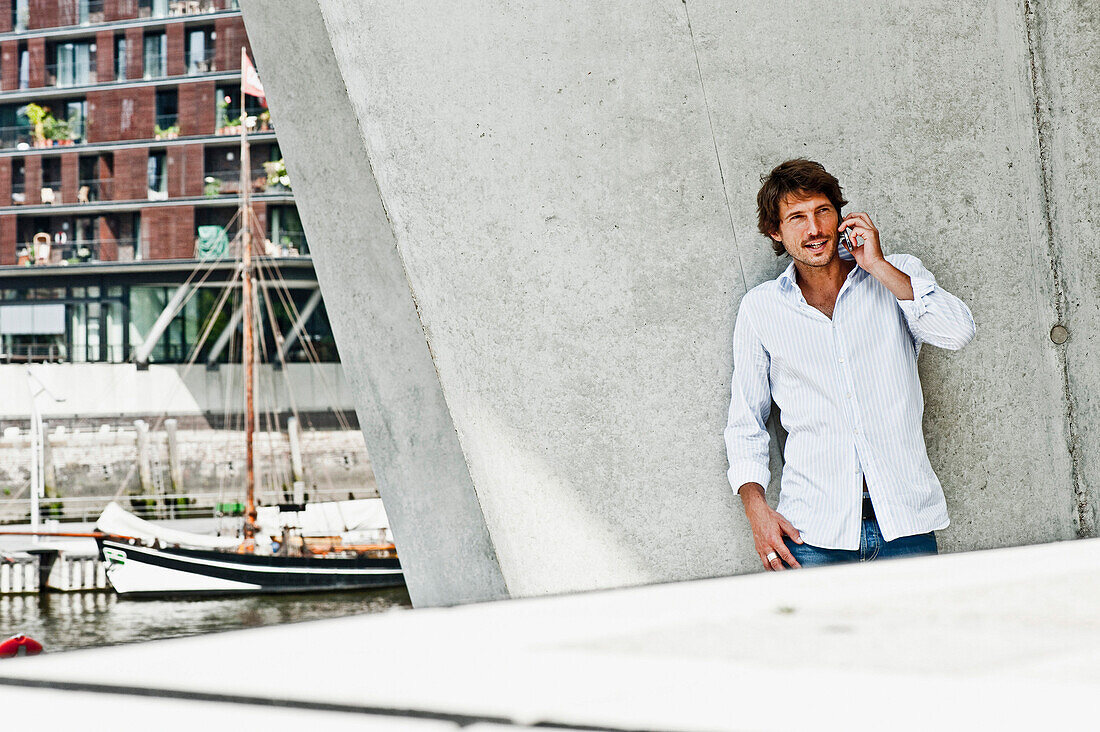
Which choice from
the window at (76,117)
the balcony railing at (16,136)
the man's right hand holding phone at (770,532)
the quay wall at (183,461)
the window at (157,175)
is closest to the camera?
the man's right hand holding phone at (770,532)

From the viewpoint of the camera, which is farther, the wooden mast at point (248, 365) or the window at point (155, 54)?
the window at point (155, 54)

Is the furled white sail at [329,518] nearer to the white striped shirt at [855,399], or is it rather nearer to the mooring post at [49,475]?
the mooring post at [49,475]

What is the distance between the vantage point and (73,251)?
139 ft

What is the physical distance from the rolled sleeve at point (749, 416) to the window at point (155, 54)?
148 ft

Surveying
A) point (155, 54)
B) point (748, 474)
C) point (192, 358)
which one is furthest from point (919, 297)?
point (155, 54)

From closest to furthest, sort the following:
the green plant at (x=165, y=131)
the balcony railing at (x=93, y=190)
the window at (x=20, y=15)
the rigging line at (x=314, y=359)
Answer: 1. the rigging line at (x=314, y=359)
2. the green plant at (x=165, y=131)
3. the balcony railing at (x=93, y=190)
4. the window at (x=20, y=15)

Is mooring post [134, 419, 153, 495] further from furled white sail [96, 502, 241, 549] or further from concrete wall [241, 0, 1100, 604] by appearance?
concrete wall [241, 0, 1100, 604]

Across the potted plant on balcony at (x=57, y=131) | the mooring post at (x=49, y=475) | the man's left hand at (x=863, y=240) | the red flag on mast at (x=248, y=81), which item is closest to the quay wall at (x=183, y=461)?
the mooring post at (x=49, y=475)

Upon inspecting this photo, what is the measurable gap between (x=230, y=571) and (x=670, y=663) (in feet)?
106

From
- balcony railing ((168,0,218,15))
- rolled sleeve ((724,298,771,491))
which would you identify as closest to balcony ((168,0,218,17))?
balcony railing ((168,0,218,15))

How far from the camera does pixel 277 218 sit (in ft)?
131

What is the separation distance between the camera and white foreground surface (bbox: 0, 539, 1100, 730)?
792mm

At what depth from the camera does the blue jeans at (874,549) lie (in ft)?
8.55

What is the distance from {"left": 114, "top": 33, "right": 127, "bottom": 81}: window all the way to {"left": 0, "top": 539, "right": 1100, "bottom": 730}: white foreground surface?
47494 mm
